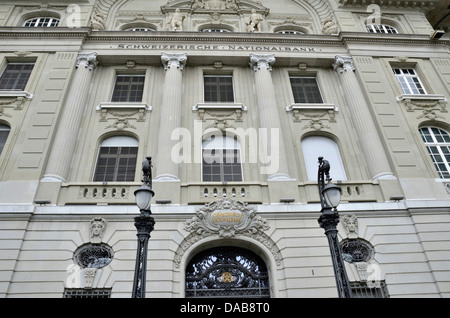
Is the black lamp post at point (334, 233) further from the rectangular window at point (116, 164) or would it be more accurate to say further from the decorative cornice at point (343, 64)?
the decorative cornice at point (343, 64)

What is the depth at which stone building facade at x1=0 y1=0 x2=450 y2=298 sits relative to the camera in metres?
12.0

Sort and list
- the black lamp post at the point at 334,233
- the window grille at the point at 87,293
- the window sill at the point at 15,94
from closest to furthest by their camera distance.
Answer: the black lamp post at the point at 334,233
the window grille at the point at 87,293
the window sill at the point at 15,94

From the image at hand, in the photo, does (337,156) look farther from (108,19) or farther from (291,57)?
(108,19)

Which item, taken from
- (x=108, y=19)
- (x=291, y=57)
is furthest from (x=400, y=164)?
(x=108, y=19)

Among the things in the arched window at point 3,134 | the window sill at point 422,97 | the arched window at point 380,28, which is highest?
the arched window at point 380,28

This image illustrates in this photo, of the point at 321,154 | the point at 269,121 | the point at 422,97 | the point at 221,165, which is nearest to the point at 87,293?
the point at 221,165

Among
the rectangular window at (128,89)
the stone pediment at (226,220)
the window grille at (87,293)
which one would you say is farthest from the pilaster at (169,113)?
the window grille at (87,293)

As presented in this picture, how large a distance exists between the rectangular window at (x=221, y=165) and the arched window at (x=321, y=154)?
3091 mm

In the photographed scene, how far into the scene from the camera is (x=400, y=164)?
14.4m

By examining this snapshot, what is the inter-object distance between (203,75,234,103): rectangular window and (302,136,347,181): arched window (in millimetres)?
4463

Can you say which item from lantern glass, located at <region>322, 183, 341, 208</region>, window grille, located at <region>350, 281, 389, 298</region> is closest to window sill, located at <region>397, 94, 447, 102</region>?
window grille, located at <region>350, 281, 389, 298</region>

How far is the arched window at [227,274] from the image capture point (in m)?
12.1

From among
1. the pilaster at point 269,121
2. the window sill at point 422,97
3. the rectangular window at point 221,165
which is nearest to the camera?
the pilaster at point 269,121

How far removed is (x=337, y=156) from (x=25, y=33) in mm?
16891
